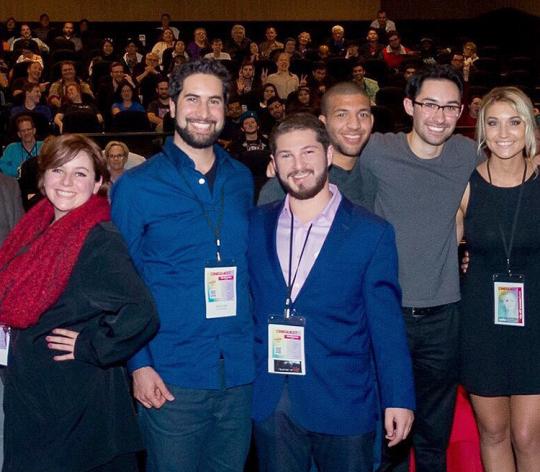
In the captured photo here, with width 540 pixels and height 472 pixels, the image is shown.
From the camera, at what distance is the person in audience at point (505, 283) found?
3133 millimetres

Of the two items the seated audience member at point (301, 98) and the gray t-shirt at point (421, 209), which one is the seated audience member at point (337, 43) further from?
the gray t-shirt at point (421, 209)

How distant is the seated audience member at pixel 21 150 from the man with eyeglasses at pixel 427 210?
5.77 metres

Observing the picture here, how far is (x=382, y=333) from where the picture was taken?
2674 mm

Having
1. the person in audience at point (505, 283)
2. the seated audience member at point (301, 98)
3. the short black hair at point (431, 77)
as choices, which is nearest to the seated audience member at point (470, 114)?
the seated audience member at point (301, 98)

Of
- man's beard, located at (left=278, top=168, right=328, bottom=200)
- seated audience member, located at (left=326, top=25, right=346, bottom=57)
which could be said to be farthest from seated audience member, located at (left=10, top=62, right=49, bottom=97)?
man's beard, located at (left=278, top=168, right=328, bottom=200)

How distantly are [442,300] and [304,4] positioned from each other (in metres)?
16.1

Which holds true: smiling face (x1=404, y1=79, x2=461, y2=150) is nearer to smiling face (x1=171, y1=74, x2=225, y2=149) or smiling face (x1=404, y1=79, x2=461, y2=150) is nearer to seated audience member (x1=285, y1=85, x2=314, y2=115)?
smiling face (x1=171, y1=74, x2=225, y2=149)

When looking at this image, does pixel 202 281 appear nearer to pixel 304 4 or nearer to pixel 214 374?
pixel 214 374

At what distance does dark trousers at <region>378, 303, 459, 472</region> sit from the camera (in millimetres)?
3232

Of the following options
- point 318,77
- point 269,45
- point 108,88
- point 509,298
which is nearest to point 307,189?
point 509,298

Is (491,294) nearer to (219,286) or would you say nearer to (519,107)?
(519,107)

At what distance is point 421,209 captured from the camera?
3.20 meters

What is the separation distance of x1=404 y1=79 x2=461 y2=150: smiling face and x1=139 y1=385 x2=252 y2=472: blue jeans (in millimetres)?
1144

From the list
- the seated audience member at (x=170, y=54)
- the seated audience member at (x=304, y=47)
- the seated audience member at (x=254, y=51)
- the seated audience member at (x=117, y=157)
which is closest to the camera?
the seated audience member at (x=117, y=157)
